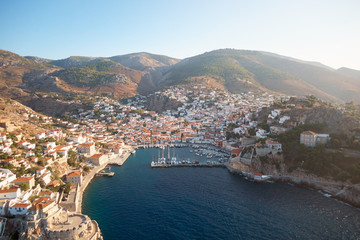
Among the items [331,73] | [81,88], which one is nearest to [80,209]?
[81,88]

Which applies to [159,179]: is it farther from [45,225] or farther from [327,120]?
[327,120]

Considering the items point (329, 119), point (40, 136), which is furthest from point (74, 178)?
point (329, 119)

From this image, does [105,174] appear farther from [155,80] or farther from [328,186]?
[155,80]

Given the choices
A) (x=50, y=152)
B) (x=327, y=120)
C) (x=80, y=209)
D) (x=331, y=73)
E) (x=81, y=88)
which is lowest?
(x=80, y=209)

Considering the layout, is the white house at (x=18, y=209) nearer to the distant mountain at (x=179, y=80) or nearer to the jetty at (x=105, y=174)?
the jetty at (x=105, y=174)

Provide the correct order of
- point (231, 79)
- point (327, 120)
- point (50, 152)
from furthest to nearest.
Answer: point (231, 79), point (327, 120), point (50, 152)

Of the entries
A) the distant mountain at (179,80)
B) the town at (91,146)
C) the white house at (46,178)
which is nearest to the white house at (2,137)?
the town at (91,146)
